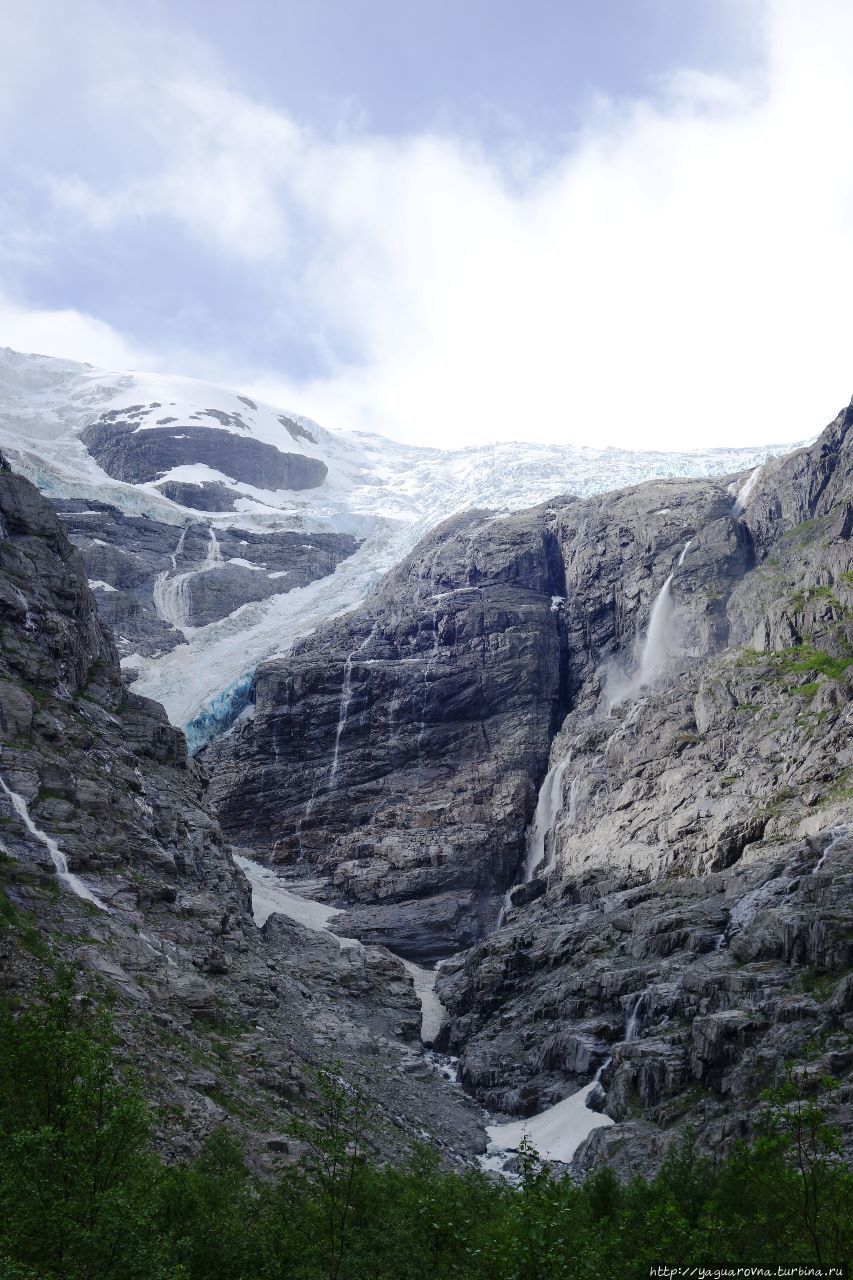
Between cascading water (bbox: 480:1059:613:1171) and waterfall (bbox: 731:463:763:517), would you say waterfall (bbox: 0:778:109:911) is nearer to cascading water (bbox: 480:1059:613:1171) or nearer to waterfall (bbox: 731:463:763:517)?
cascading water (bbox: 480:1059:613:1171)

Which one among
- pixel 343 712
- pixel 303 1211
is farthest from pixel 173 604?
pixel 303 1211

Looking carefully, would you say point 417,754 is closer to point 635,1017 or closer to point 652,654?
point 652,654

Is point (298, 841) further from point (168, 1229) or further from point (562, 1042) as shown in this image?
point (168, 1229)

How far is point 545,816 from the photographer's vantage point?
11381cm

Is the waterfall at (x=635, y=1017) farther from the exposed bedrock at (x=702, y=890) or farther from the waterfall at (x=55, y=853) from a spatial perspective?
the waterfall at (x=55, y=853)

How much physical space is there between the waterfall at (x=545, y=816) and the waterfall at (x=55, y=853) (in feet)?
192

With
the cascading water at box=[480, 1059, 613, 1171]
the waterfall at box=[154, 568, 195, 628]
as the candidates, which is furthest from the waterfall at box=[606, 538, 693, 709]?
the waterfall at box=[154, 568, 195, 628]

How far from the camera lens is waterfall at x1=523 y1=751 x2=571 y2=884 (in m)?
110

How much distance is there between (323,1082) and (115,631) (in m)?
161

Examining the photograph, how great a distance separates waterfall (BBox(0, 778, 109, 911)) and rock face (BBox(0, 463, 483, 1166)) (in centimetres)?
14

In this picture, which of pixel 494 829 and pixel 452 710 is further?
pixel 452 710

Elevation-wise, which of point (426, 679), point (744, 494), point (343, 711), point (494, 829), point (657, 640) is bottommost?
point (494, 829)

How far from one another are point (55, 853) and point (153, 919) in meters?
7.45

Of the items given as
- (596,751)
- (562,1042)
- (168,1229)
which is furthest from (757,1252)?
(596,751)
